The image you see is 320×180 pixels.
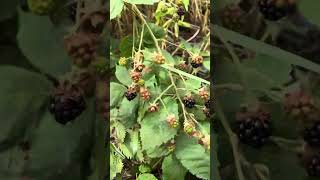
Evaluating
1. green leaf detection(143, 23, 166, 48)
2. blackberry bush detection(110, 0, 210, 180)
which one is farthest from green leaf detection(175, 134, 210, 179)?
green leaf detection(143, 23, 166, 48)

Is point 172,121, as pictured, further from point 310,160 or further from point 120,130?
point 310,160

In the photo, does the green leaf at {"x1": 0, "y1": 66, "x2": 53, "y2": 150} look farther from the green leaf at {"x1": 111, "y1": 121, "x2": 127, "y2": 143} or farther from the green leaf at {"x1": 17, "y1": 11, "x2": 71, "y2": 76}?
the green leaf at {"x1": 111, "y1": 121, "x2": 127, "y2": 143}

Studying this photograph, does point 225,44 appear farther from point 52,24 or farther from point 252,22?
point 52,24

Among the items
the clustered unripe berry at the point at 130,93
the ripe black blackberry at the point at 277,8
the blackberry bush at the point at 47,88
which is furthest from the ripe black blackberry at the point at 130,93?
the ripe black blackberry at the point at 277,8

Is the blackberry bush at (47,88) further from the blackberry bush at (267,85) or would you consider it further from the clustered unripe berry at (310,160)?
the clustered unripe berry at (310,160)

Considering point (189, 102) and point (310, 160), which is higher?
point (189, 102)

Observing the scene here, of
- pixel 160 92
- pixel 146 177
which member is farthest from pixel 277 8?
pixel 146 177
